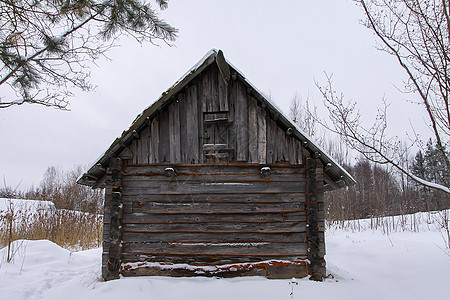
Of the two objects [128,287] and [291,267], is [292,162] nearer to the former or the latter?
[291,267]

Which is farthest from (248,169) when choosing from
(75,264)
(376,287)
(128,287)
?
(75,264)

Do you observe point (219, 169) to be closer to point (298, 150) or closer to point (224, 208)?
point (224, 208)

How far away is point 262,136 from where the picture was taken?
21.6 ft

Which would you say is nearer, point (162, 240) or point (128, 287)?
point (128, 287)

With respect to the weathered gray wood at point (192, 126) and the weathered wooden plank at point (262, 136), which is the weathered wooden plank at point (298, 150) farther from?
the weathered gray wood at point (192, 126)

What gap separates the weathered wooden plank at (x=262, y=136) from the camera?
21.5ft

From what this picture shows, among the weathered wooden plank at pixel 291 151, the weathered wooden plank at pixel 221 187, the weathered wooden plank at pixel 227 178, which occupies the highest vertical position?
the weathered wooden plank at pixel 291 151

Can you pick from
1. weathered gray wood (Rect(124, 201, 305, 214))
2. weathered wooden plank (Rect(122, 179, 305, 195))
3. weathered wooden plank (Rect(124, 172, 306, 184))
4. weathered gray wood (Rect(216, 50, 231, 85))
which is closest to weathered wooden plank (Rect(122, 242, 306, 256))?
weathered gray wood (Rect(124, 201, 305, 214))

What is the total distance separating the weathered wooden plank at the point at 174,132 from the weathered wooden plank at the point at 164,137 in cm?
10

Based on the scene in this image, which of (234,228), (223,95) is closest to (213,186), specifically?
(234,228)

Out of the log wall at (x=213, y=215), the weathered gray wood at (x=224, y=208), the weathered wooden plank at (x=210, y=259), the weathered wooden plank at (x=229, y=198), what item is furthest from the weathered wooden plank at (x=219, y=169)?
the weathered wooden plank at (x=210, y=259)

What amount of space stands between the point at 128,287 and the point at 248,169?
357cm

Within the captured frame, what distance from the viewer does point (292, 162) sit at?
6617 millimetres

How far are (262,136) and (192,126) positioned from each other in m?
1.68
